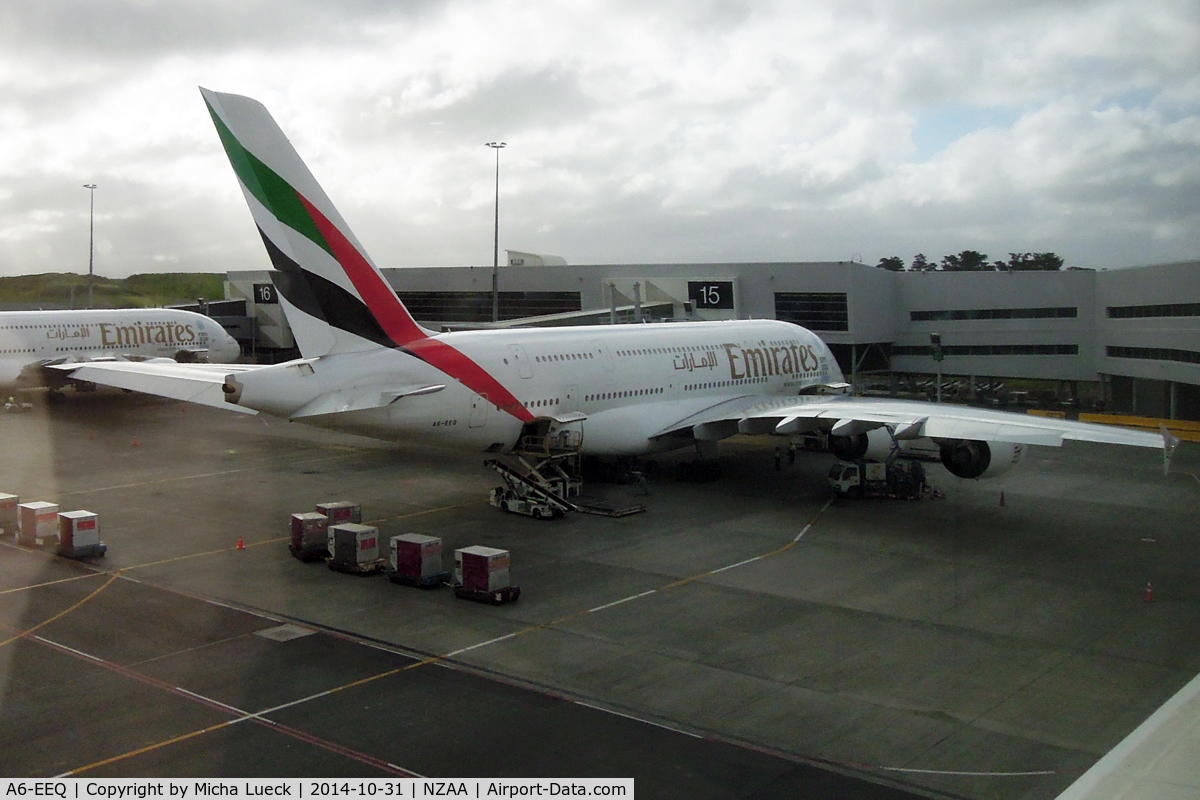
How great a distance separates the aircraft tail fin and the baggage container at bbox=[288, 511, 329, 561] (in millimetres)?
3991

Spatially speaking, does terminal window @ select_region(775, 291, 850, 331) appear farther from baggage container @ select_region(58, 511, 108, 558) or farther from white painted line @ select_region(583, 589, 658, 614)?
baggage container @ select_region(58, 511, 108, 558)

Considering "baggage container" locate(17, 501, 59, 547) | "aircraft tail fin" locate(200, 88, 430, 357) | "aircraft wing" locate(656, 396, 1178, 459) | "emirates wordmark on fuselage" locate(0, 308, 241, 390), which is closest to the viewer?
"aircraft tail fin" locate(200, 88, 430, 357)

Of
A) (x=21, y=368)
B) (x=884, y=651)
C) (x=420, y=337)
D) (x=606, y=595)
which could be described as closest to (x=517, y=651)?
(x=606, y=595)

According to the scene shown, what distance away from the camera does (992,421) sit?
1009 inches

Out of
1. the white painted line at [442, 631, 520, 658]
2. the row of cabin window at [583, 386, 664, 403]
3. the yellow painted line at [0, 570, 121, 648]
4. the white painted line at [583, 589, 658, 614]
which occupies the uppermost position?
the row of cabin window at [583, 386, 664, 403]

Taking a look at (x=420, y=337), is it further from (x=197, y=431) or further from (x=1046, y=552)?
(x=197, y=431)

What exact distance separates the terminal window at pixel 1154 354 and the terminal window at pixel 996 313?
11.0ft

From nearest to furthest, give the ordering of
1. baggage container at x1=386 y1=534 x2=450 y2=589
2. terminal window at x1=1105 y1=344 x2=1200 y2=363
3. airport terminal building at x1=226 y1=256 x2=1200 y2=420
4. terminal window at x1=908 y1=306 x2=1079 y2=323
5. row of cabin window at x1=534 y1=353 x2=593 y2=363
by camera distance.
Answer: baggage container at x1=386 y1=534 x2=450 y2=589 < row of cabin window at x1=534 y1=353 x2=593 y2=363 < terminal window at x1=1105 y1=344 x2=1200 y2=363 < airport terminal building at x1=226 y1=256 x2=1200 y2=420 < terminal window at x1=908 y1=306 x2=1079 y2=323

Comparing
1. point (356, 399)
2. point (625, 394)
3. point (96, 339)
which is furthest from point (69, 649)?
point (96, 339)

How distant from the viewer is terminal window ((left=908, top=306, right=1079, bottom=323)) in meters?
54.0

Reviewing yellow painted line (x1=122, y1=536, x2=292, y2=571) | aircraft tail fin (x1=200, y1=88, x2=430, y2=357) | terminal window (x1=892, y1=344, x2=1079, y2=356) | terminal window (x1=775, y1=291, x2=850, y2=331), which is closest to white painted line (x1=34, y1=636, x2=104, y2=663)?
yellow painted line (x1=122, y1=536, x2=292, y2=571)

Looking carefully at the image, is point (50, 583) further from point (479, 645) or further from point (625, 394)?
point (625, 394)

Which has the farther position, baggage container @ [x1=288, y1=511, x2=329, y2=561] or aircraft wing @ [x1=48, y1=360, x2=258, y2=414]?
aircraft wing @ [x1=48, y1=360, x2=258, y2=414]

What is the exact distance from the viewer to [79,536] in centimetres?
2338
